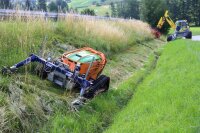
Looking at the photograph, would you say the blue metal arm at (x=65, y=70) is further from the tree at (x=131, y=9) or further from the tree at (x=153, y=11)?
the tree at (x=131, y=9)

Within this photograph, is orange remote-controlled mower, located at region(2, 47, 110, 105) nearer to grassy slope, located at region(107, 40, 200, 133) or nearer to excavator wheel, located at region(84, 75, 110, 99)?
excavator wheel, located at region(84, 75, 110, 99)

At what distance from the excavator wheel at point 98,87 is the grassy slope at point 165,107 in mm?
873

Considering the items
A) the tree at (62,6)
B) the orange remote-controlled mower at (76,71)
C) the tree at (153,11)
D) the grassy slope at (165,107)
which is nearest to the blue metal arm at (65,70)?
the orange remote-controlled mower at (76,71)

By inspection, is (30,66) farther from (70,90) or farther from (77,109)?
(77,109)

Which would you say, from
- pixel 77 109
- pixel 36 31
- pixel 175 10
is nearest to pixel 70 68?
pixel 77 109

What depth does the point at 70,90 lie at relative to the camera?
8148 millimetres

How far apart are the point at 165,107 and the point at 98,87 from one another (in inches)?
77.5

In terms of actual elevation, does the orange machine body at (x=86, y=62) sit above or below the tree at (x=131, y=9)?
below

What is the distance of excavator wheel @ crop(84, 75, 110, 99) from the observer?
8430 mm

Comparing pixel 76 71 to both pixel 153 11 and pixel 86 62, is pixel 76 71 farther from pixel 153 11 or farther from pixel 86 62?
pixel 153 11

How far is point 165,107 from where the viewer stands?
7887 millimetres

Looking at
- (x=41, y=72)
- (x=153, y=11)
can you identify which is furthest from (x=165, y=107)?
(x=153, y=11)

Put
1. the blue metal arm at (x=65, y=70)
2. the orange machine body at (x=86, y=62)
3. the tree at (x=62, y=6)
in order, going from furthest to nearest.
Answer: the tree at (x=62, y=6), the orange machine body at (x=86, y=62), the blue metal arm at (x=65, y=70)

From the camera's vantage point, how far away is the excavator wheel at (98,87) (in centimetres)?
843
